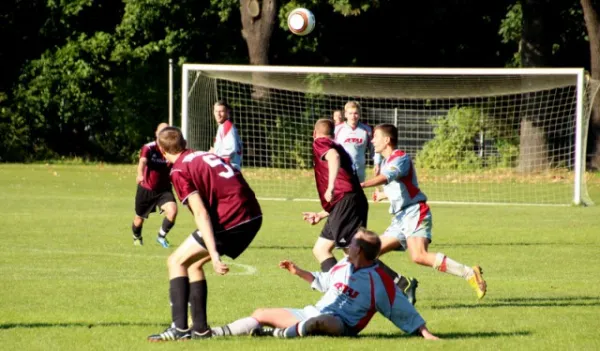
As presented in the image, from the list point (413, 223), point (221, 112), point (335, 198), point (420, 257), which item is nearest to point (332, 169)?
point (335, 198)

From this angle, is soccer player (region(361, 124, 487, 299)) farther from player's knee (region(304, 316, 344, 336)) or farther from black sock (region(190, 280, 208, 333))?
black sock (region(190, 280, 208, 333))

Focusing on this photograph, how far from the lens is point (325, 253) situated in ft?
34.0

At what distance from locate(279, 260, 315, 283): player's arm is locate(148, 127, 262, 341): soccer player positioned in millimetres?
325

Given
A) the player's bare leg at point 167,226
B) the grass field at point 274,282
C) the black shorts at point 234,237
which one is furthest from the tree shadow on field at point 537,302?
the player's bare leg at point 167,226

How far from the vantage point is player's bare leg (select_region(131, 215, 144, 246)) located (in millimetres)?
15188

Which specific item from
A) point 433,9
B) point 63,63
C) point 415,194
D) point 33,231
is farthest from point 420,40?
point 415,194

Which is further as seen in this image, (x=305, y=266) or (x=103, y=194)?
(x=103, y=194)

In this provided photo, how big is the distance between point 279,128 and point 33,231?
1440cm

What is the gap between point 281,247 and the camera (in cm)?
1514

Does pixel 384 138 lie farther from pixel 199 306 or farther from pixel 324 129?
pixel 199 306

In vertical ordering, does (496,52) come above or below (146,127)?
above

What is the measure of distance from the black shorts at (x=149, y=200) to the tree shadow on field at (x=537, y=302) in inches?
249

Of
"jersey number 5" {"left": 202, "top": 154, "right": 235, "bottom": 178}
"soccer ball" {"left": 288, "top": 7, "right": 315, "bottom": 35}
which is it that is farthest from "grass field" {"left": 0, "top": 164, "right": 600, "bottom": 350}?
"soccer ball" {"left": 288, "top": 7, "right": 315, "bottom": 35}

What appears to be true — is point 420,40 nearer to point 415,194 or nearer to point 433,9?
point 433,9
